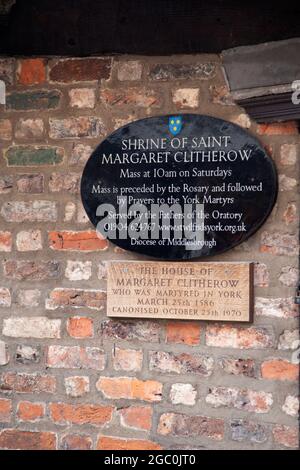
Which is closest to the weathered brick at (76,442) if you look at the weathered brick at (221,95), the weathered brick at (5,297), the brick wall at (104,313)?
the brick wall at (104,313)

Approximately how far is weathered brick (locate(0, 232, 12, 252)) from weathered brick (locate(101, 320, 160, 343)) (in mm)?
691

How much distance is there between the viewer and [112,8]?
3.80m

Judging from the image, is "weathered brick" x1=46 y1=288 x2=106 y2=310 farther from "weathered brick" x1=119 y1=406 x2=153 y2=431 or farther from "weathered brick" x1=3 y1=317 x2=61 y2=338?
"weathered brick" x1=119 y1=406 x2=153 y2=431

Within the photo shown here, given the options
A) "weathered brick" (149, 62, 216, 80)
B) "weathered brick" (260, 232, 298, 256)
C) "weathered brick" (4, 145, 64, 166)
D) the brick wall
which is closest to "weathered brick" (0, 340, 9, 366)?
the brick wall

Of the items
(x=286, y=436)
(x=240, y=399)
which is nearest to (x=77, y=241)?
(x=240, y=399)

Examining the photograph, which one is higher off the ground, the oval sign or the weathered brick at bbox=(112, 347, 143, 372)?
the oval sign

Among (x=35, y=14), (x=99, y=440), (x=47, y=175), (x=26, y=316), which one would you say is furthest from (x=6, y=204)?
(x=99, y=440)

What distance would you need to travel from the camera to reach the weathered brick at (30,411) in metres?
3.89

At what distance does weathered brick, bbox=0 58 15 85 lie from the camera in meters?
4.03

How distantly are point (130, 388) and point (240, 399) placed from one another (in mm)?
579

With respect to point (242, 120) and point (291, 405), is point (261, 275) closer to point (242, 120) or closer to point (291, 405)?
point (291, 405)

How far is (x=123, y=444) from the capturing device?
3752 mm

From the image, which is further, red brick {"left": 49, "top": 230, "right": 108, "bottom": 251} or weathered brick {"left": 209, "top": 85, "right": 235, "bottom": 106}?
red brick {"left": 49, "top": 230, "right": 108, "bottom": 251}

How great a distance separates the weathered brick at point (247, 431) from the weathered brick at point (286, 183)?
45.8 inches
